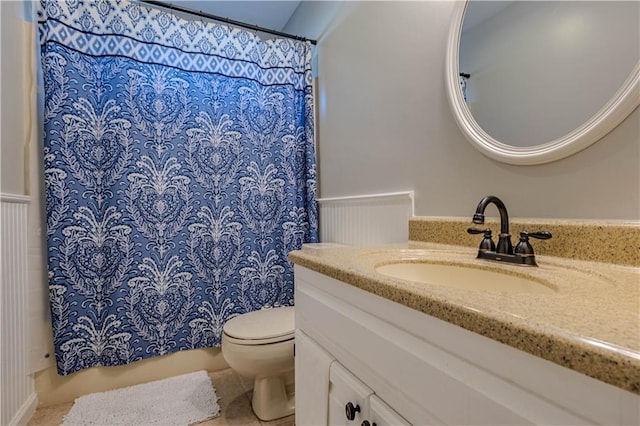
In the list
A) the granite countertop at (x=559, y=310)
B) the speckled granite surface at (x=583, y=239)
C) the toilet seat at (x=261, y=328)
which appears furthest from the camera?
the toilet seat at (x=261, y=328)

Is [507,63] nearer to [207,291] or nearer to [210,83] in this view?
[210,83]

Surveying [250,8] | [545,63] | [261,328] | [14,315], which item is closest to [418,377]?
[545,63]

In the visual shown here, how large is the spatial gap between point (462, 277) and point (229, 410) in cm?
125

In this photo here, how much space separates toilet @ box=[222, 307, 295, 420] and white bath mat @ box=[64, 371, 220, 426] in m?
0.25

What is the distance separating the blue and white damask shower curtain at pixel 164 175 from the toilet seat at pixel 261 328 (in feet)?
1.15

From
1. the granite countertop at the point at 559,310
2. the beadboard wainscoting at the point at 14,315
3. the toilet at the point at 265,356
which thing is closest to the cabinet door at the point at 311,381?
the granite countertop at the point at 559,310

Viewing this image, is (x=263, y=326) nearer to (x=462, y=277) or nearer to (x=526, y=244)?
(x=462, y=277)

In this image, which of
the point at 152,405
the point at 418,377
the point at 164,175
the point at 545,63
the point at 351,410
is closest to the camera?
the point at 418,377

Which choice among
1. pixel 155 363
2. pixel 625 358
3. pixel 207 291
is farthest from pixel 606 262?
pixel 155 363

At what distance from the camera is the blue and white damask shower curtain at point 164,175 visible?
1480 millimetres

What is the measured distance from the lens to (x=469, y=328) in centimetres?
41

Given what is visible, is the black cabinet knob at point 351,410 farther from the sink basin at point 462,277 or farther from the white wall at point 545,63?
the white wall at point 545,63

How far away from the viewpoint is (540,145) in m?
0.87

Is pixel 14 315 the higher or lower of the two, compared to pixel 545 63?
lower
